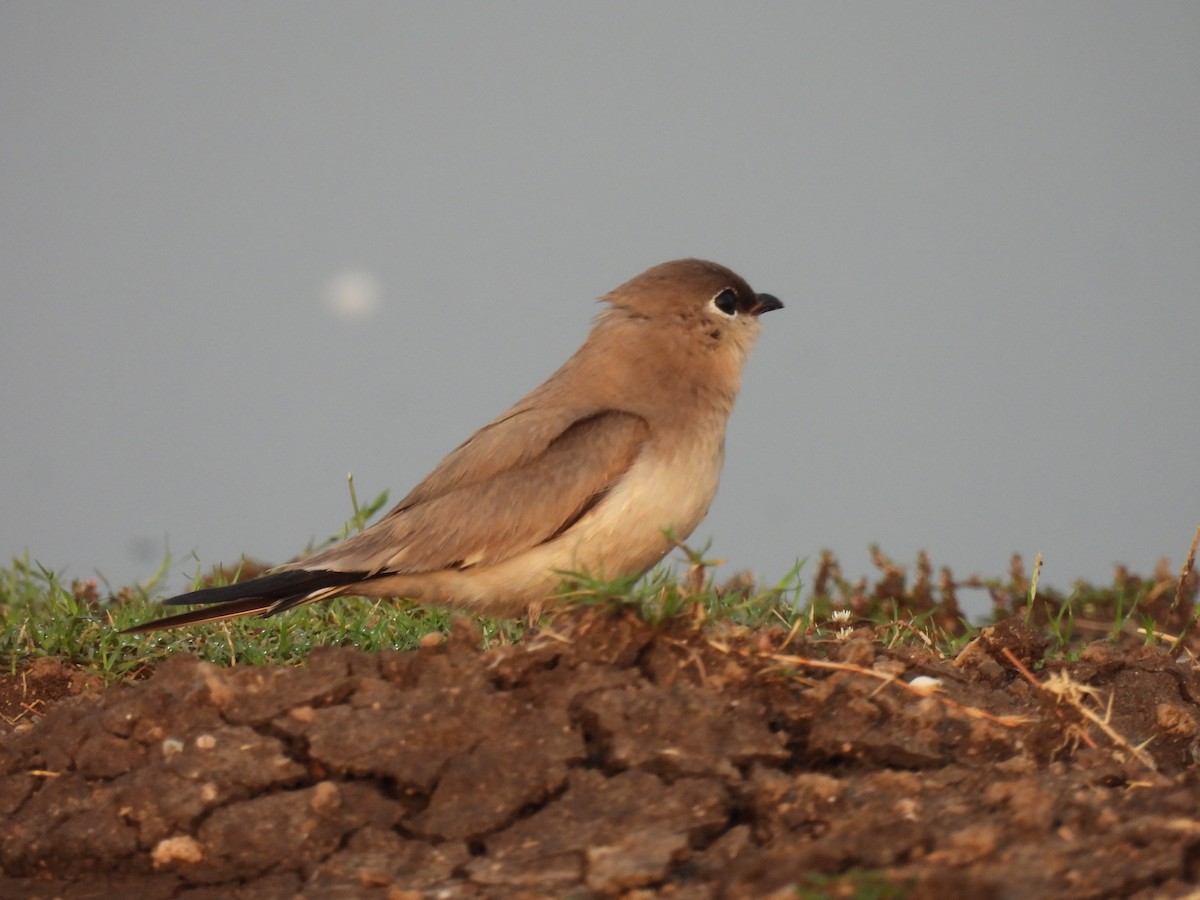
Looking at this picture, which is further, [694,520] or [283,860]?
[694,520]

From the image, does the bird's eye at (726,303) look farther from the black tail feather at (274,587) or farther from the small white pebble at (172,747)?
the small white pebble at (172,747)

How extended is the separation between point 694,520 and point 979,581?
9.79 feet

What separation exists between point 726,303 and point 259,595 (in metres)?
2.16

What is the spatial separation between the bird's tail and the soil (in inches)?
41.5

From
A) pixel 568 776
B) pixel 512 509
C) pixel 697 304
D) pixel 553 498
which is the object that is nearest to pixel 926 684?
pixel 568 776

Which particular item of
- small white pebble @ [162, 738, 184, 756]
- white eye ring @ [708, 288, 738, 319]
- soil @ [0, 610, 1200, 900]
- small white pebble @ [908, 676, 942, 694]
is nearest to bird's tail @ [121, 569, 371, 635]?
soil @ [0, 610, 1200, 900]

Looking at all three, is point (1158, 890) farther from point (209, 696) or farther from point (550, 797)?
point (209, 696)

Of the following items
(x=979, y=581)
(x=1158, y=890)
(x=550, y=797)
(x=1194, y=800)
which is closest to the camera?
(x=1158, y=890)

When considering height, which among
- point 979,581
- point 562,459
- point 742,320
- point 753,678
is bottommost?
point 979,581

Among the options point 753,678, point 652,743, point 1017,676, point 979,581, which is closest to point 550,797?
point 652,743

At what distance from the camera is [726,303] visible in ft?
21.1

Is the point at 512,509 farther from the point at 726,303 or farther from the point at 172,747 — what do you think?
the point at 172,747

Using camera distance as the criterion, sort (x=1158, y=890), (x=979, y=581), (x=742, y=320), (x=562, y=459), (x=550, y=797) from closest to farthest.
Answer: (x=1158, y=890) < (x=550, y=797) < (x=562, y=459) < (x=742, y=320) < (x=979, y=581)

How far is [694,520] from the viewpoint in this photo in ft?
19.0
